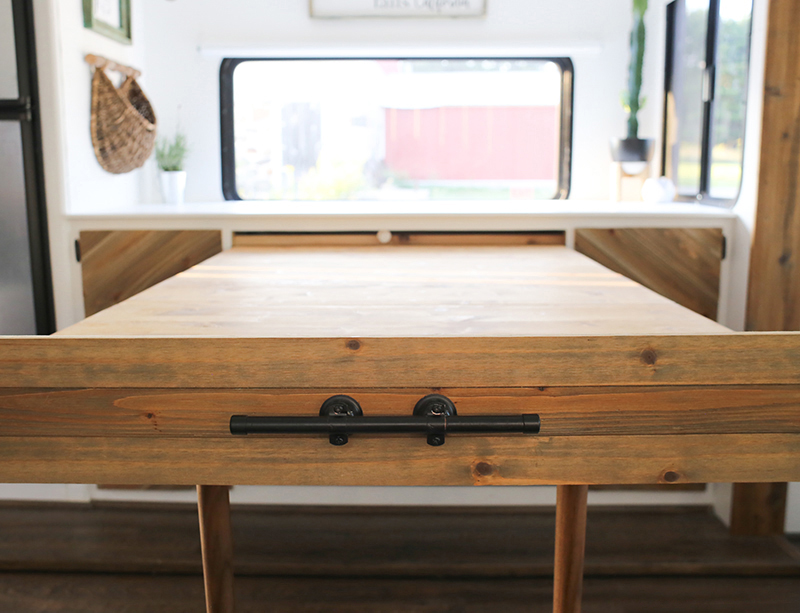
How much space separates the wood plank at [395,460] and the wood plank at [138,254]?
4.47 feet

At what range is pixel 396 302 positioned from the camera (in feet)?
3.57

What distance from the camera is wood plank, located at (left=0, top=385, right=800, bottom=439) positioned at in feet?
2.46

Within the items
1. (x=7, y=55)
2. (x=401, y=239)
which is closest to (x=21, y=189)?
(x=7, y=55)

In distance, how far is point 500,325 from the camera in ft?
2.99

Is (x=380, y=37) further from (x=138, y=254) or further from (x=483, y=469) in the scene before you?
(x=483, y=469)

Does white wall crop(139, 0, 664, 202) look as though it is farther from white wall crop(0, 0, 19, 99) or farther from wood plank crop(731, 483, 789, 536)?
wood plank crop(731, 483, 789, 536)

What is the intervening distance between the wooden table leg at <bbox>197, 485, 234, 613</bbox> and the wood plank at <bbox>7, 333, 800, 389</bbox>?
0.45 meters

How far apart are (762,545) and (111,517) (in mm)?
1896

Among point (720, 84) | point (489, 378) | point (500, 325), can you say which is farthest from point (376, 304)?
point (720, 84)

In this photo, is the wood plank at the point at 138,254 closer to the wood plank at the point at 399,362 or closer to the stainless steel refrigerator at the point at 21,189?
the stainless steel refrigerator at the point at 21,189

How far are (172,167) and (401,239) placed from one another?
1.03m

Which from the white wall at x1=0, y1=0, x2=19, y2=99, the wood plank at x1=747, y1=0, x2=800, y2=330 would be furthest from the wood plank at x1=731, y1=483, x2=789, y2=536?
the white wall at x1=0, y1=0, x2=19, y2=99

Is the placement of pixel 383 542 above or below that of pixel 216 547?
below

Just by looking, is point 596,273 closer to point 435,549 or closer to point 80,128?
point 435,549
